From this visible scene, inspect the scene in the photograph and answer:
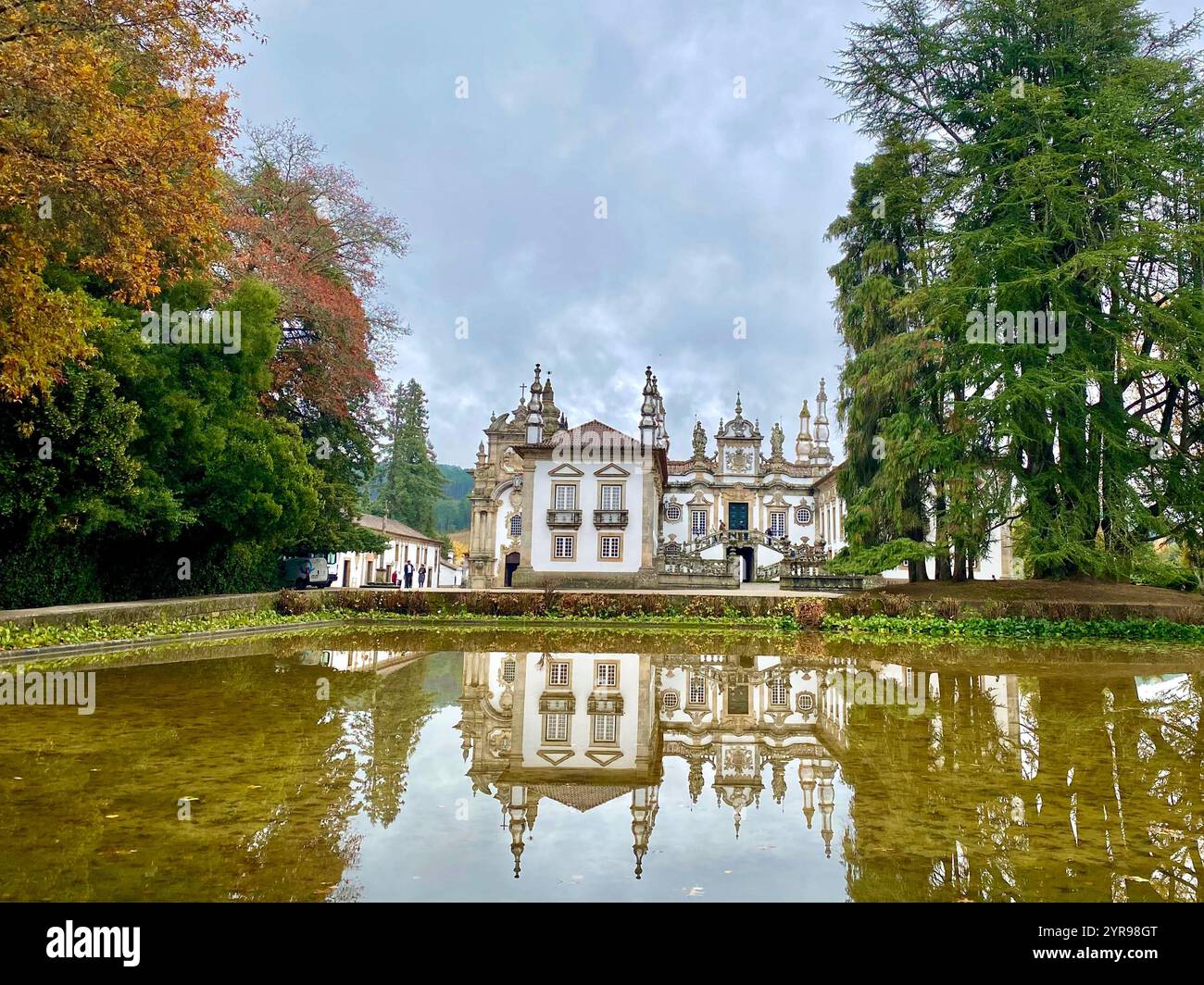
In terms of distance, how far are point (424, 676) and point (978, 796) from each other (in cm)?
740

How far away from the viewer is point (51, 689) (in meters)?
8.57

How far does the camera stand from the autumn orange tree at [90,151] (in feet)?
28.7

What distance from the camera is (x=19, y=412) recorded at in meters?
12.4

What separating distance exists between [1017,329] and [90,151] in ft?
65.1

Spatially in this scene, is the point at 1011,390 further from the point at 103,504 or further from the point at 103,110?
the point at 103,504

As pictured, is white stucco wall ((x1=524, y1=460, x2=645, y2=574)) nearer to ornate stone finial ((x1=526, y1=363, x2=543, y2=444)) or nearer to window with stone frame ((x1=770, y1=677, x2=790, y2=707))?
ornate stone finial ((x1=526, y1=363, x2=543, y2=444))

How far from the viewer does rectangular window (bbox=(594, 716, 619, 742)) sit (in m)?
→ 6.80

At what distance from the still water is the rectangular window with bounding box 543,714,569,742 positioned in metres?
0.06

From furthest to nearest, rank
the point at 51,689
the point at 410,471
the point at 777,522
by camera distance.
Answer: the point at 410,471
the point at 777,522
the point at 51,689

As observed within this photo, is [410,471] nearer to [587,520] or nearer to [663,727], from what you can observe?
[587,520]

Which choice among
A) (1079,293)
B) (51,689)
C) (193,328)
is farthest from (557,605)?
(1079,293)

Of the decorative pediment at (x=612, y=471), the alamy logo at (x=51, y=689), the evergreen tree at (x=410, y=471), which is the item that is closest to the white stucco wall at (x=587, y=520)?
the decorative pediment at (x=612, y=471)

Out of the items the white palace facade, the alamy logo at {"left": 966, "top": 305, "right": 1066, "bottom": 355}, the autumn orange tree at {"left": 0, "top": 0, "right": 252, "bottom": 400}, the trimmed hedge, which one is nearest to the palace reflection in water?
the trimmed hedge
